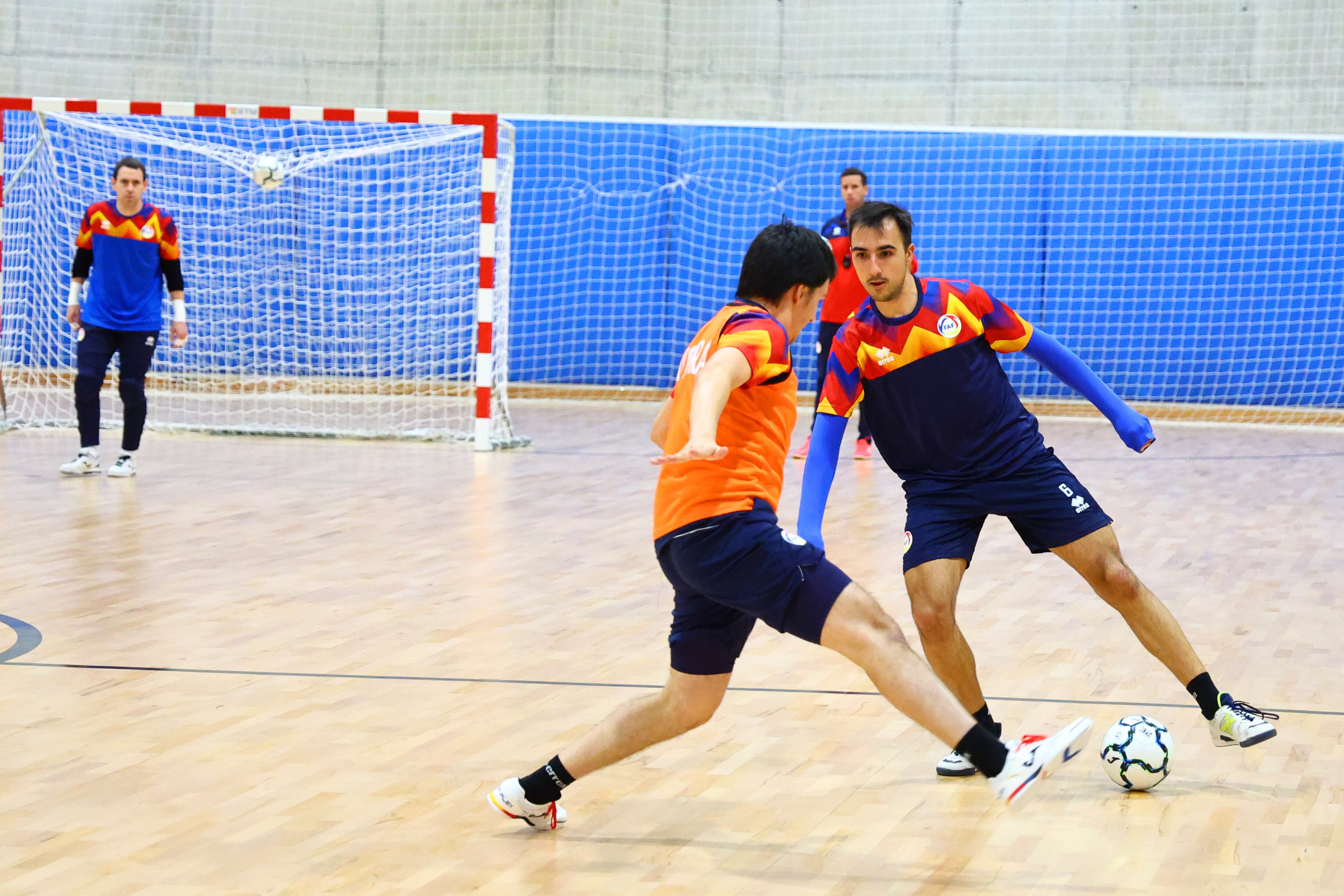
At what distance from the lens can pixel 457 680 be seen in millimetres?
4773

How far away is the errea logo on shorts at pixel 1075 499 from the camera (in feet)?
12.9

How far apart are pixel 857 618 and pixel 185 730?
6.82 feet

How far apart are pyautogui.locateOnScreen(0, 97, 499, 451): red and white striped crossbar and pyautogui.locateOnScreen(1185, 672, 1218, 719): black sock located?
24.7 feet

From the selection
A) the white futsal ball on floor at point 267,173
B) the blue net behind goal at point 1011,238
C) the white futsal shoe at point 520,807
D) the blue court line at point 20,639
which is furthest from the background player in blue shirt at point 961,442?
the blue net behind goal at point 1011,238

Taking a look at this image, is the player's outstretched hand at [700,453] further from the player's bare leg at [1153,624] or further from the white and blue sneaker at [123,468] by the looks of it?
the white and blue sneaker at [123,468]

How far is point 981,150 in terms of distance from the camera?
15.2 metres

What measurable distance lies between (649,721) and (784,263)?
1.08 m

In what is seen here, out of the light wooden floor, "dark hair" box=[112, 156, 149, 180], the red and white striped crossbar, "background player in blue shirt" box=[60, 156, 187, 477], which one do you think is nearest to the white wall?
the red and white striped crossbar

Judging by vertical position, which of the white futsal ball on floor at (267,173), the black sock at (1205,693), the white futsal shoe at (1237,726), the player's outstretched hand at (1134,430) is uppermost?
the white futsal ball on floor at (267,173)

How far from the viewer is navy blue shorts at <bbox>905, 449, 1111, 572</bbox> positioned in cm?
393

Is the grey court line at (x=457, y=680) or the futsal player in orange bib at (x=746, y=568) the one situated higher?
the futsal player in orange bib at (x=746, y=568)

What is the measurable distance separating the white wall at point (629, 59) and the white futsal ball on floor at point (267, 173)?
5.38 m

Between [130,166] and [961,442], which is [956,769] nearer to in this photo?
[961,442]

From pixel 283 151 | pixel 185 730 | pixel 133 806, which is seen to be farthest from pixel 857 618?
pixel 283 151
